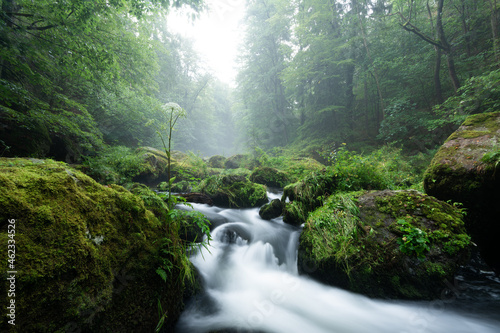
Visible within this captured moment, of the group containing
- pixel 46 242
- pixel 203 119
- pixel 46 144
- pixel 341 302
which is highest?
pixel 203 119

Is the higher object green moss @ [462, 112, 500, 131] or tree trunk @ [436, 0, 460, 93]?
tree trunk @ [436, 0, 460, 93]

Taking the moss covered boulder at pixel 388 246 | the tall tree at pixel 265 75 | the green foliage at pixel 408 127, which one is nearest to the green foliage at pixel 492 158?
the moss covered boulder at pixel 388 246

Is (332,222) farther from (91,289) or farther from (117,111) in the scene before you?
(117,111)

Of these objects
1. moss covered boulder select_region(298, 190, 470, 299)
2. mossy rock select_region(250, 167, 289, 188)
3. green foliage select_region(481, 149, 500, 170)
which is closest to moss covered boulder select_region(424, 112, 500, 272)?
green foliage select_region(481, 149, 500, 170)

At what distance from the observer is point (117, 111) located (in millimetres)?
11469

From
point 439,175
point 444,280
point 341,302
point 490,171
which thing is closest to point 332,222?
point 341,302

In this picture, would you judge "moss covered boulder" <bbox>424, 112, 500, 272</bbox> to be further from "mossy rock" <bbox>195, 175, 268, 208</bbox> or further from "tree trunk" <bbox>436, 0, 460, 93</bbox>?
"tree trunk" <bbox>436, 0, 460, 93</bbox>

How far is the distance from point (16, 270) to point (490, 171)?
5.44 m

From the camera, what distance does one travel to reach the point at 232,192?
6508mm

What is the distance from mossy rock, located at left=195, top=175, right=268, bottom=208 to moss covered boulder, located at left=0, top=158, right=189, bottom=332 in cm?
424

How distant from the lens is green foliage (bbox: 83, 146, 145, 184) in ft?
18.3

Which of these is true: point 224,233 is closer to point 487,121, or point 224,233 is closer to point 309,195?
point 309,195

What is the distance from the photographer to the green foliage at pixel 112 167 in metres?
5.57

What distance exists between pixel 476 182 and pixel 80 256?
522 cm
